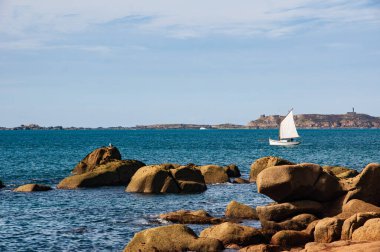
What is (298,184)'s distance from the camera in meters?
31.6

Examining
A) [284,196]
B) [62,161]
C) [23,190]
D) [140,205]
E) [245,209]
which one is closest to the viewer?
[284,196]

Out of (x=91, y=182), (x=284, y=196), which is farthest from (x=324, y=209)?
(x=91, y=182)

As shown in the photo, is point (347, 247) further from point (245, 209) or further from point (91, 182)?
point (91, 182)

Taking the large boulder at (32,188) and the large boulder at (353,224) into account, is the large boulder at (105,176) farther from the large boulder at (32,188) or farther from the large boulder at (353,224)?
the large boulder at (353,224)

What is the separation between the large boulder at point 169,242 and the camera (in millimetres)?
25547

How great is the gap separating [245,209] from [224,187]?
16.9 meters

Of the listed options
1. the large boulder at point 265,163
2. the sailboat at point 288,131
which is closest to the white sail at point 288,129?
the sailboat at point 288,131

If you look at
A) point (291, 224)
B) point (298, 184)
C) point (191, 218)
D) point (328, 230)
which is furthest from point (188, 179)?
point (328, 230)

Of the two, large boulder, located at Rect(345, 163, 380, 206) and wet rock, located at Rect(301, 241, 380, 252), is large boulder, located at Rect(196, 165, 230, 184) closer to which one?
large boulder, located at Rect(345, 163, 380, 206)

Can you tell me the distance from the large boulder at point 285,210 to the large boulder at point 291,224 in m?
0.77

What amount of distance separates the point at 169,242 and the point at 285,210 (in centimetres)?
816

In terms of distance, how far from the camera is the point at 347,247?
21.8 m

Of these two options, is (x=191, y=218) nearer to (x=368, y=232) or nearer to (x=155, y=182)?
(x=368, y=232)

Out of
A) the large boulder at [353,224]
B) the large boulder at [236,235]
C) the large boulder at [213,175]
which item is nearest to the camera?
the large boulder at [353,224]
